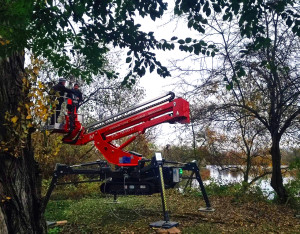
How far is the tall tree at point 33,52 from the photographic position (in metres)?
4.09

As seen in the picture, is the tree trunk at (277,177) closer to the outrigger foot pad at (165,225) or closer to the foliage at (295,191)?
the foliage at (295,191)

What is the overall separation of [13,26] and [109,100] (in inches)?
608

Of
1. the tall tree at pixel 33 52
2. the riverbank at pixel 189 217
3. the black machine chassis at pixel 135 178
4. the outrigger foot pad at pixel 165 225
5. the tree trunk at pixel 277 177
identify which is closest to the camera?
the tall tree at pixel 33 52

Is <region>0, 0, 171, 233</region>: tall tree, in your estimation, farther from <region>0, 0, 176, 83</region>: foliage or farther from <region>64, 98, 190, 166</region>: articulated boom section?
<region>64, 98, 190, 166</region>: articulated boom section

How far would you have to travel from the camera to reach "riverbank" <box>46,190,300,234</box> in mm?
6961

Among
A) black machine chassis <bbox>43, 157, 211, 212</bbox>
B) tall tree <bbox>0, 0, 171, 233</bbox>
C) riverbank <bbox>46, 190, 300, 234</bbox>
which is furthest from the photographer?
black machine chassis <bbox>43, 157, 211, 212</bbox>

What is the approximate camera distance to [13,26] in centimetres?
320

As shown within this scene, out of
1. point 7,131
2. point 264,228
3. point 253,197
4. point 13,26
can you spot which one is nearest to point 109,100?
point 253,197

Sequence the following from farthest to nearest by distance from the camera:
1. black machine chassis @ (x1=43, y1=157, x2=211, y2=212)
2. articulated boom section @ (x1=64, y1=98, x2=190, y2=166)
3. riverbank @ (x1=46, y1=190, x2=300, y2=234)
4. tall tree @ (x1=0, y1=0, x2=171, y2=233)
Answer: black machine chassis @ (x1=43, y1=157, x2=211, y2=212) → articulated boom section @ (x1=64, y1=98, x2=190, y2=166) → riverbank @ (x1=46, y1=190, x2=300, y2=234) → tall tree @ (x1=0, y1=0, x2=171, y2=233)

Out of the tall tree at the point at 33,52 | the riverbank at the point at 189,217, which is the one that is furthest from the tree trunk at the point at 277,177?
the tall tree at the point at 33,52

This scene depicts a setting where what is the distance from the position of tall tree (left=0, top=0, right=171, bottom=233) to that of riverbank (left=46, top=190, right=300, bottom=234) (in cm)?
236

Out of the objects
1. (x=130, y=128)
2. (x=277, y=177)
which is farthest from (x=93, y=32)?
(x=277, y=177)

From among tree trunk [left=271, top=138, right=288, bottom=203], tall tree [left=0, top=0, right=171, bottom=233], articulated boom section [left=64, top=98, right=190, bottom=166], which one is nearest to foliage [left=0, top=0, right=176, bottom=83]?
tall tree [left=0, top=0, right=171, bottom=233]

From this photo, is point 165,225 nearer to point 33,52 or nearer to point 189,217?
point 189,217
